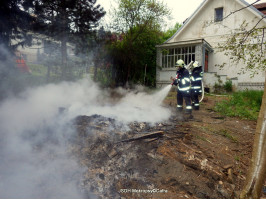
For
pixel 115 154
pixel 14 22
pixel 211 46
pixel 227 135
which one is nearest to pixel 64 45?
pixel 14 22

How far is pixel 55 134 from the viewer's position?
4160mm

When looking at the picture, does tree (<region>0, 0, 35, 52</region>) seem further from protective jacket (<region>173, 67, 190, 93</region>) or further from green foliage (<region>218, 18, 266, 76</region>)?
green foliage (<region>218, 18, 266, 76</region>)

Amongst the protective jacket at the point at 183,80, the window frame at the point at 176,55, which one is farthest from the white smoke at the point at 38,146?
the window frame at the point at 176,55

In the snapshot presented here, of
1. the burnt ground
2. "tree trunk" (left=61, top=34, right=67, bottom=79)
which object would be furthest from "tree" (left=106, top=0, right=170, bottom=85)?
the burnt ground

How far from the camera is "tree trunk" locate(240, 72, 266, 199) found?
7.71ft

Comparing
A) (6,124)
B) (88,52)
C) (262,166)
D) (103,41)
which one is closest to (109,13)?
(103,41)

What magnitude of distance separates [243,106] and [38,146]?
328 inches

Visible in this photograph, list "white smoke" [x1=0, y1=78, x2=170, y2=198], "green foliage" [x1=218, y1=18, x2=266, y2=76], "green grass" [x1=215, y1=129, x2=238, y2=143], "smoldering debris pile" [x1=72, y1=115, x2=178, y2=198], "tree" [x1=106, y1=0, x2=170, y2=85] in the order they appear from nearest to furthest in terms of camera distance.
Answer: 1. "white smoke" [x1=0, y1=78, x2=170, y2=198]
2. "smoldering debris pile" [x1=72, y1=115, x2=178, y2=198]
3. "green foliage" [x1=218, y1=18, x2=266, y2=76]
4. "green grass" [x1=215, y1=129, x2=238, y2=143]
5. "tree" [x1=106, y1=0, x2=170, y2=85]


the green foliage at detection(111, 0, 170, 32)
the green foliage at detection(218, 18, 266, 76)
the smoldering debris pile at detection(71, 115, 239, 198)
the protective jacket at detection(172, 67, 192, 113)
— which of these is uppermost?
the green foliage at detection(111, 0, 170, 32)

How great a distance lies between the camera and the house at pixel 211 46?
40.8 feet

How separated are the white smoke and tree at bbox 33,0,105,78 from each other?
2.79 metres

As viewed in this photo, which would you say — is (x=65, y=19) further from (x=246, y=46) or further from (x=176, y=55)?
(x=176, y=55)

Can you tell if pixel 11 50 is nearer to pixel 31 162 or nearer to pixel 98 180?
pixel 31 162

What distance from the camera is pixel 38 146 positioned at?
386 centimetres
